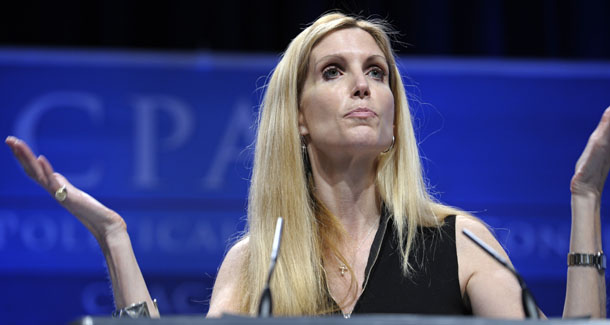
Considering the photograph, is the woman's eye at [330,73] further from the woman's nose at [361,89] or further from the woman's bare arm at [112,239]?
the woman's bare arm at [112,239]

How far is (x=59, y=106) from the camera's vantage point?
3.43 meters

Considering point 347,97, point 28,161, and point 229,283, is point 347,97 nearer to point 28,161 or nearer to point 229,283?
point 229,283

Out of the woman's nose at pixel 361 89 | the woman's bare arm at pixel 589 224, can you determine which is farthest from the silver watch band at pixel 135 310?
the woman's bare arm at pixel 589 224

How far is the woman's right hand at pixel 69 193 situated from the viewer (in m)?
1.96

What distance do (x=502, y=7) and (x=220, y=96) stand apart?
1.38 meters

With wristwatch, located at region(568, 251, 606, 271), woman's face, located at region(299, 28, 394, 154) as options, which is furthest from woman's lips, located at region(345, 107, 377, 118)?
wristwatch, located at region(568, 251, 606, 271)

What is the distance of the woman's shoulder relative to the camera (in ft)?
6.91

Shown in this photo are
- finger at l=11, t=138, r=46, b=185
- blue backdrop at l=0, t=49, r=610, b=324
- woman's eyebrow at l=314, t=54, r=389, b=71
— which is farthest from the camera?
blue backdrop at l=0, t=49, r=610, b=324

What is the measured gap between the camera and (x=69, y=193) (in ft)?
6.59

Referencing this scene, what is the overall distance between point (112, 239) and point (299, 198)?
1.53 ft

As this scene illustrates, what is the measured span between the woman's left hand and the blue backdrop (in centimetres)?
131

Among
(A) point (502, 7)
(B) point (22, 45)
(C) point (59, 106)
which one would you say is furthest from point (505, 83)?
(B) point (22, 45)

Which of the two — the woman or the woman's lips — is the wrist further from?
the woman's lips

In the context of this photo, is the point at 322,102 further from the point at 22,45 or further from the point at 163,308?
the point at 22,45
